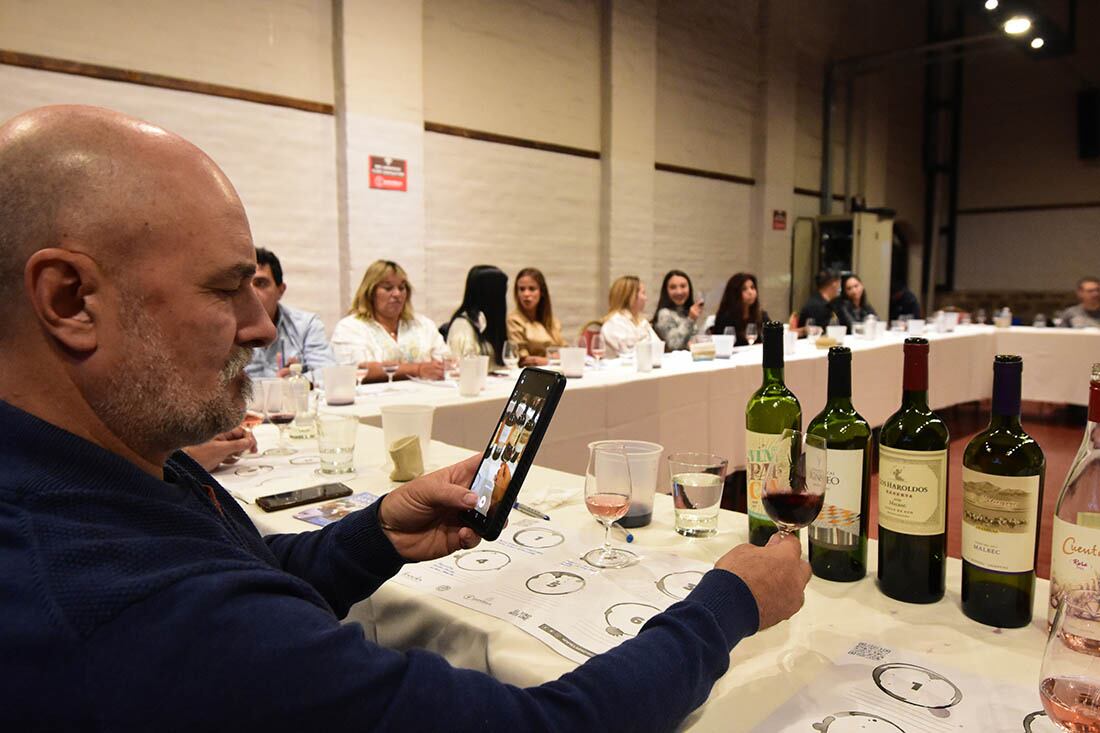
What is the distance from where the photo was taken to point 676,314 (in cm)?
571

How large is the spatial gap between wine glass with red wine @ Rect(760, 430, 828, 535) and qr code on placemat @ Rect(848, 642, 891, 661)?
0.52ft

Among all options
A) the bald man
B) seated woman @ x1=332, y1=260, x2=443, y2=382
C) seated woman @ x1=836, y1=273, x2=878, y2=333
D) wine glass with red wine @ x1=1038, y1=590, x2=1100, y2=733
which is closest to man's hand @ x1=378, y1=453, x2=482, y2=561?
the bald man

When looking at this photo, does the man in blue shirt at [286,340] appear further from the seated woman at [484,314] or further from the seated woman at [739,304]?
the seated woman at [739,304]

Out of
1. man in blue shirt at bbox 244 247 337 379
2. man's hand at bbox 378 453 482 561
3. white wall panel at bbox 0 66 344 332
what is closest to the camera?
man's hand at bbox 378 453 482 561

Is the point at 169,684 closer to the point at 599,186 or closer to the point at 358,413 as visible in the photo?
the point at 358,413

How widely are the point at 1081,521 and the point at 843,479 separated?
10.3 inches

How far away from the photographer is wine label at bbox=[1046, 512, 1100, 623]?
798 millimetres

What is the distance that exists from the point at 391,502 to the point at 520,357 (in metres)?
3.02

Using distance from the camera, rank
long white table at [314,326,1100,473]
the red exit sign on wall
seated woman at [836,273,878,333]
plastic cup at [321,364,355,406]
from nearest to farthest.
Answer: plastic cup at [321,364,355,406] < long white table at [314,326,1100,473] < the red exit sign on wall < seated woman at [836,273,878,333]

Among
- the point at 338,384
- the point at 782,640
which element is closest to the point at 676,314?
the point at 338,384

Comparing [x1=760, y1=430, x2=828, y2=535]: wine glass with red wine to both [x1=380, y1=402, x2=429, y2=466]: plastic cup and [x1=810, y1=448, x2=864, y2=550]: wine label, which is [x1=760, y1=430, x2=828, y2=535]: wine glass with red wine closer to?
[x1=810, y1=448, x2=864, y2=550]: wine label

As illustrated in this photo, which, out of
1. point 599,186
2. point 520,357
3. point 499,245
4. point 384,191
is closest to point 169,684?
point 520,357

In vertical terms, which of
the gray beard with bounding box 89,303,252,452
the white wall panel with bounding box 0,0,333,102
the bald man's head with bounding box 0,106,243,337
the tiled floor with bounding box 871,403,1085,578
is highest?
the white wall panel with bounding box 0,0,333,102

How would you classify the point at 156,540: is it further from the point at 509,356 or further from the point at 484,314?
the point at 484,314
